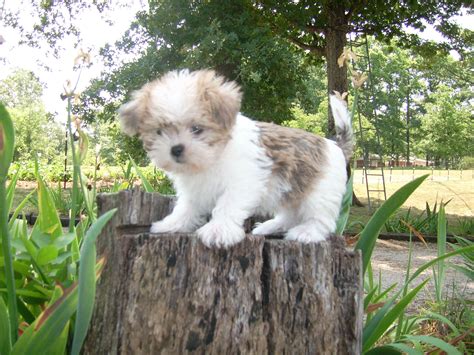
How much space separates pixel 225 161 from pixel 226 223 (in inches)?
10.6

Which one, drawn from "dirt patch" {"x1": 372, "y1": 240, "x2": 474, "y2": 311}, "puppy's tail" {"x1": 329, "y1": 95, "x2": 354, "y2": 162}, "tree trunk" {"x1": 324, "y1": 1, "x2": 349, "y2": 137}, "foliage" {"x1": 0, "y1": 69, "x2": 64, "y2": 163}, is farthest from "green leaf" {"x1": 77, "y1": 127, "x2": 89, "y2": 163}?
"tree trunk" {"x1": 324, "y1": 1, "x2": 349, "y2": 137}

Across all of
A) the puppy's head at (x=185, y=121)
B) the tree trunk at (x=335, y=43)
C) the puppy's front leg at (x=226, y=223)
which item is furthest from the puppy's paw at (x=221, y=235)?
the tree trunk at (x=335, y=43)

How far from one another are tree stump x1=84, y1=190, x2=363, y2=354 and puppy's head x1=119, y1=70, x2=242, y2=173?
11.4 inches

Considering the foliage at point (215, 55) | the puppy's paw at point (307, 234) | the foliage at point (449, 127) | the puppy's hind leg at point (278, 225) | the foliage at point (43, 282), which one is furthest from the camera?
the foliage at point (449, 127)

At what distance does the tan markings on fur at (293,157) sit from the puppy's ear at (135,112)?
0.51 meters

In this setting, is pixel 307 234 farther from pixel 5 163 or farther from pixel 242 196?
pixel 5 163

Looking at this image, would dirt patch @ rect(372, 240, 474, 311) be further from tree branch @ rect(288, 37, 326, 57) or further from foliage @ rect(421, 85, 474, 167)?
foliage @ rect(421, 85, 474, 167)

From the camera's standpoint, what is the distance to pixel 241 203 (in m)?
1.88

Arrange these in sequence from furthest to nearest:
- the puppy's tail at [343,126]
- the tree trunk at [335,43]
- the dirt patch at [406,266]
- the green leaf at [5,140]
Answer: the tree trunk at [335,43], the dirt patch at [406,266], the puppy's tail at [343,126], the green leaf at [5,140]

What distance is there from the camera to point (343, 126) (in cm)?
254

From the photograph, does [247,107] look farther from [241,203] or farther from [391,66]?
[391,66]

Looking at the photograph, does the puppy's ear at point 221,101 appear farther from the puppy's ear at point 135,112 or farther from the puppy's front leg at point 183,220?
the puppy's front leg at point 183,220

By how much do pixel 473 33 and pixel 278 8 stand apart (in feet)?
15.7

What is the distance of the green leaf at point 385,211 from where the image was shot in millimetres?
1862
